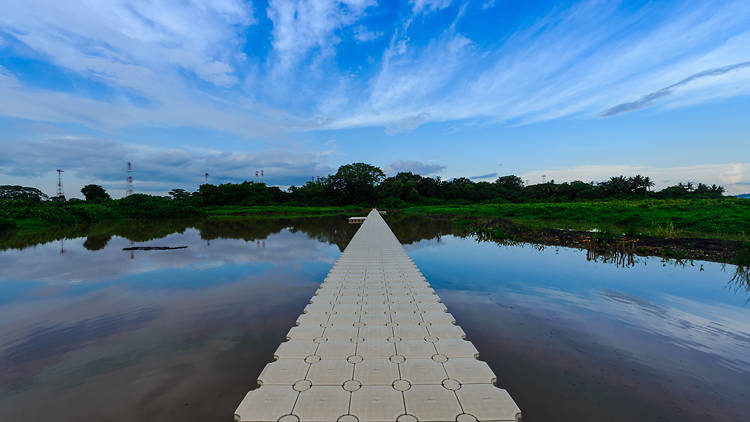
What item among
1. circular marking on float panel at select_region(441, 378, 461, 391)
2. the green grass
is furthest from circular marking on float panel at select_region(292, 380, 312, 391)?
the green grass

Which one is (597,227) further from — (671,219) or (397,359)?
(397,359)

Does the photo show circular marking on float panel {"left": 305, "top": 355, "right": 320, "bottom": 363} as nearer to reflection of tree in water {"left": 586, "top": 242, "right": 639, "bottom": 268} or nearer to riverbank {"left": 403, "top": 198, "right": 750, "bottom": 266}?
reflection of tree in water {"left": 586, "top": 242, "right": 639, "bottom": 268}

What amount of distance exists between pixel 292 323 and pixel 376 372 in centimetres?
265

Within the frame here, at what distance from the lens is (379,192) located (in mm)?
52125

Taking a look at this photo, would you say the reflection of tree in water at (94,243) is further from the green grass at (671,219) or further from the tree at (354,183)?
the tree at (354,183)

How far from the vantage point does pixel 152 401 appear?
299 cm

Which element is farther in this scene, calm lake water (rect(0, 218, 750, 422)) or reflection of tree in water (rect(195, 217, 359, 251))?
reflection of tree in water (rect(195, 217, 359, 251))

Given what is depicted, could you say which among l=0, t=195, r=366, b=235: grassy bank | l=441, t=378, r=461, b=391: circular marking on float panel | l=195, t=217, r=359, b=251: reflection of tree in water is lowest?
l=441, t=378, r=461, b=391: circular marking on float panel

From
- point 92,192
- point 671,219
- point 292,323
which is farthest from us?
point 92,192

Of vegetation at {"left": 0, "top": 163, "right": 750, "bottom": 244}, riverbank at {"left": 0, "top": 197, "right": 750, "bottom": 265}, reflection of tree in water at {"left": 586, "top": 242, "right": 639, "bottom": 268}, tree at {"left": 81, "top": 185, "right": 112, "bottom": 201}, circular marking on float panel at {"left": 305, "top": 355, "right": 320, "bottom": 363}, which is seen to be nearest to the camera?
circular marking on float panel at {"left": 305, "top": 355, "right": 320, "bottom": 363}

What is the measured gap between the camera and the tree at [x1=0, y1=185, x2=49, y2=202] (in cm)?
4694

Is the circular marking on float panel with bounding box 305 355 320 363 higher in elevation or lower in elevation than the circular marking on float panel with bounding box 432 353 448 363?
higher

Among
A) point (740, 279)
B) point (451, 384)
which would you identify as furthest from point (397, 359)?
point (740, 279)

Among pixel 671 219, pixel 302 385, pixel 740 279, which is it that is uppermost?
pixel 671 219
